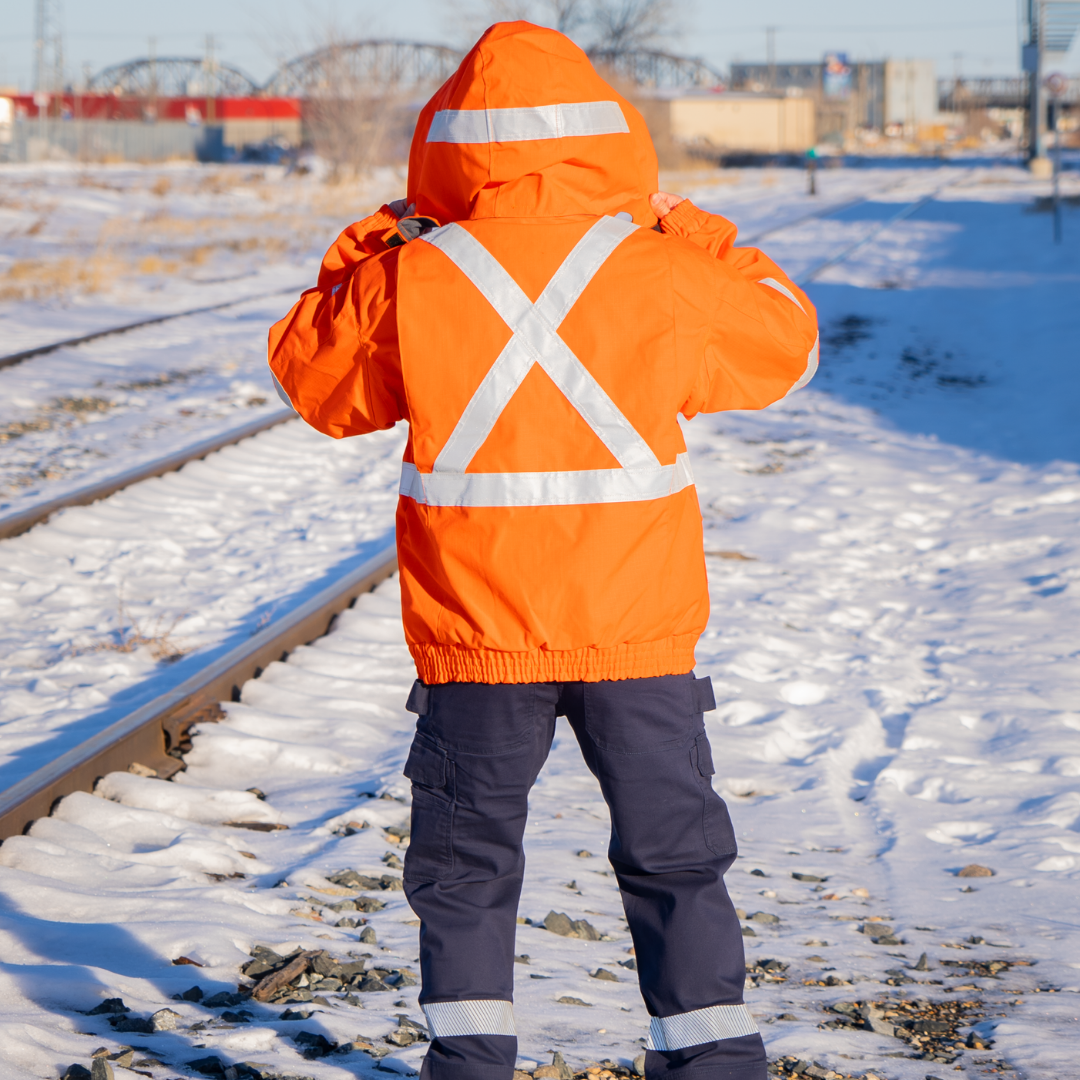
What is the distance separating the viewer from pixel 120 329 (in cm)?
1431

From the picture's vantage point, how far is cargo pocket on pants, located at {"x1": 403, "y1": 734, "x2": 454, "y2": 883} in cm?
218

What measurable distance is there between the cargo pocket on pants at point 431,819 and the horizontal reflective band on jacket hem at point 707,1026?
47 centimetres

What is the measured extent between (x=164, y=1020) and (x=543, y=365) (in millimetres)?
1656

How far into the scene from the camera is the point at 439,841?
2189mm

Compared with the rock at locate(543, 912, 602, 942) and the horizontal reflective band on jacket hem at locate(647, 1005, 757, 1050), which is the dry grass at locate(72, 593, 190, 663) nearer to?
the rock at locate(543, 912, 602, 942)

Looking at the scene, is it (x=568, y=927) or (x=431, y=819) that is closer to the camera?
(x=431, y=819)

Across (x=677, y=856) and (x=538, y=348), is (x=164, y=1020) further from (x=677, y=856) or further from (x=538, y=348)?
(x=538, y=348)

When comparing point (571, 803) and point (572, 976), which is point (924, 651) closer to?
point (571, 803)

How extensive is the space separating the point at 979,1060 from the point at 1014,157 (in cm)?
6396

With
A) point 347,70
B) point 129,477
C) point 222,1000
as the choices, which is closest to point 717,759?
point 222,1000

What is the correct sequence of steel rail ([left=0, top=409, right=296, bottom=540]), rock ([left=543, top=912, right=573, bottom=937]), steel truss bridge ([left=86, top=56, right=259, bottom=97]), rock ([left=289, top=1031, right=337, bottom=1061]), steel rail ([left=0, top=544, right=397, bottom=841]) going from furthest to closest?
steel truss bridge ([left=86, top=56, right=259, bottom=97])
steel rail ([left=0, top=409, right=296, bottom=540])
steel rail ([left=0, top=544, right=397, bottom=841])
rock ([left=543, top=912, right=573, bottom=937])
rock ([left=289, top=1031, right=337, bottom=1061])

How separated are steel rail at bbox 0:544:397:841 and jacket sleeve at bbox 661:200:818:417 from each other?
100.0 inches

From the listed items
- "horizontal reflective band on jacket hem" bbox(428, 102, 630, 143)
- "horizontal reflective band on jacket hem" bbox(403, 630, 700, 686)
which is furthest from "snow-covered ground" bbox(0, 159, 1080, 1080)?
"horizontal reflective band on jacket hem" bbox(428, 102, 630, 143)

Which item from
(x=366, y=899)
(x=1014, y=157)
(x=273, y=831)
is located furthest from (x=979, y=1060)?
(x=1014, y=157)
